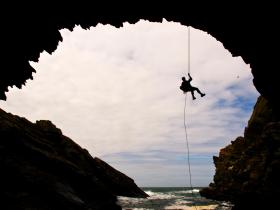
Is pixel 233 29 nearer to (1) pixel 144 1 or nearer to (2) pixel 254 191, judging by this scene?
(1) pixel 144 1

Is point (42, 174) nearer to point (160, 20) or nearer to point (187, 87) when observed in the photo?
point (187, 87)

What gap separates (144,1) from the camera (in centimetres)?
1092

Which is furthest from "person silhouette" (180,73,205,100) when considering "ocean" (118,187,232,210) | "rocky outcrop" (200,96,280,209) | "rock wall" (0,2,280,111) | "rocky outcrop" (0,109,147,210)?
"ocean" (118,187,232,210)

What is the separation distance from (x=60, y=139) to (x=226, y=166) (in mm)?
28647

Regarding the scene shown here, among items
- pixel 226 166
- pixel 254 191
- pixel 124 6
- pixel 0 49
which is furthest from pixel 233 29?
pixel 226 166

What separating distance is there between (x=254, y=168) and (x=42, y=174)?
23144mm

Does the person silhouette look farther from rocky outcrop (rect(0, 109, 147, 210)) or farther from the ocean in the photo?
the ocean

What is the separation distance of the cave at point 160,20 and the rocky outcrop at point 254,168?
2.38 metres

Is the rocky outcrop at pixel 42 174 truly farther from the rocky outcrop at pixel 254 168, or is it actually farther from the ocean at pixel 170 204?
the rocky outcrop at pixel 254 168

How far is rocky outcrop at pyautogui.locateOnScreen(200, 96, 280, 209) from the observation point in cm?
2784

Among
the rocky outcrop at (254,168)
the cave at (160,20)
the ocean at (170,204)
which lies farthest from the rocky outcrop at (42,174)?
the rocky outcrop at (254,168)

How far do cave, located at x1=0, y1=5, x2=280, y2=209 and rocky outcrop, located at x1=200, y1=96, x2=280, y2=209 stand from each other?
7.81 feet

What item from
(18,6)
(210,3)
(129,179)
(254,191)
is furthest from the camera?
(129,179)

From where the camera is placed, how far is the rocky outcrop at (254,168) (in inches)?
1096
